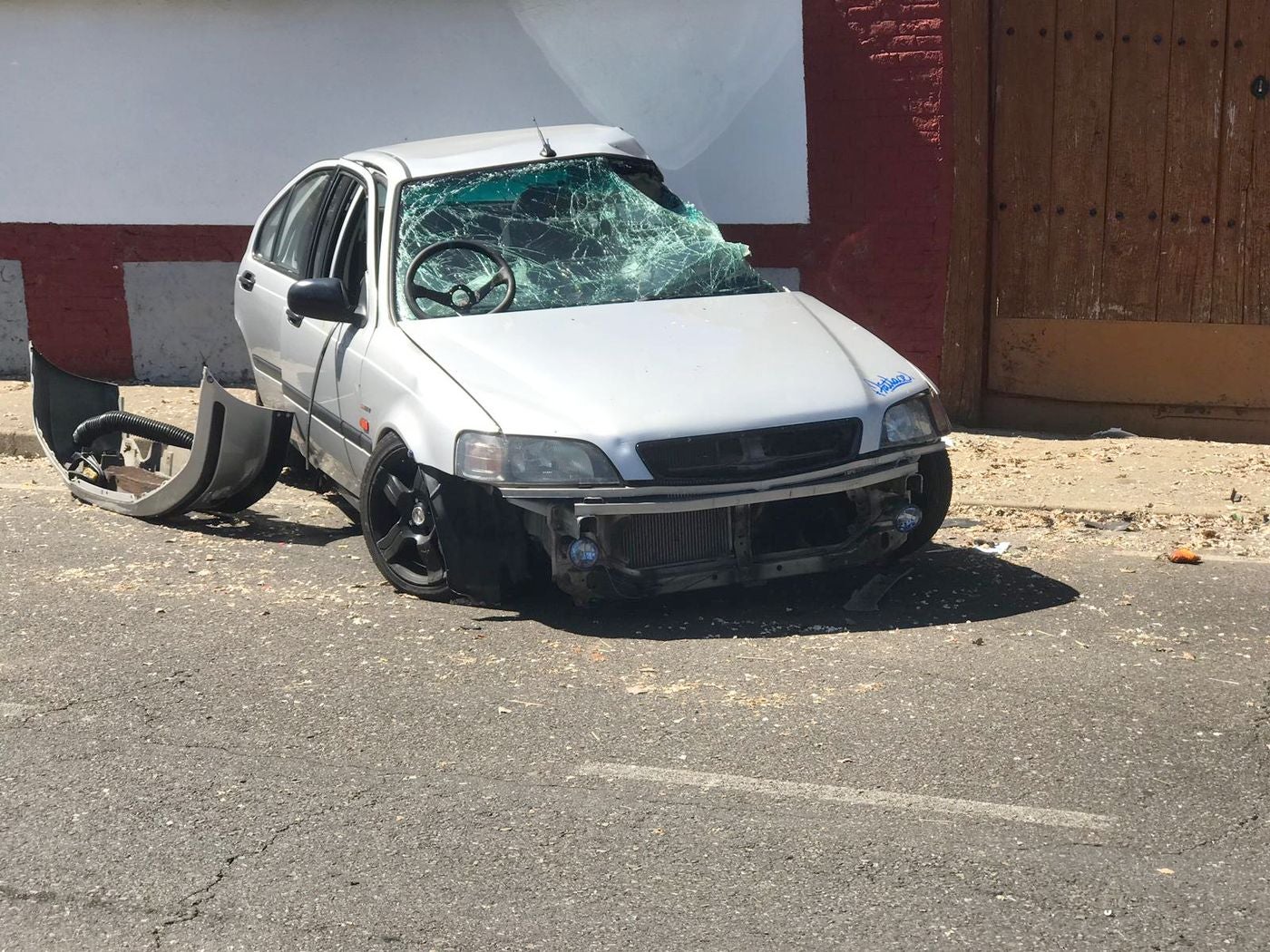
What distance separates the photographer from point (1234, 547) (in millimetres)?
6844

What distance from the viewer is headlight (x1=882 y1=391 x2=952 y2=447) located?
578cm

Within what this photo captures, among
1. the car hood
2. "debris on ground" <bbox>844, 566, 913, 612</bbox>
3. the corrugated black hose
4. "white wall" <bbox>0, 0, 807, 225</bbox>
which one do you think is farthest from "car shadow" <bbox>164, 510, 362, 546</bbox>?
"white wall" <bbox>0, 0, 807, 225</bbox>

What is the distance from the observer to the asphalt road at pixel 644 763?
145 inches

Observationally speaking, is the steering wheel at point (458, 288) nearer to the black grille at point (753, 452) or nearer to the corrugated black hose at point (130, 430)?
the black grille at point (753, 452)

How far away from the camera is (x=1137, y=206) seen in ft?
29.7

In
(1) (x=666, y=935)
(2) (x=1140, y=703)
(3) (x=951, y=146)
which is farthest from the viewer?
(3) (x=951, y=146)

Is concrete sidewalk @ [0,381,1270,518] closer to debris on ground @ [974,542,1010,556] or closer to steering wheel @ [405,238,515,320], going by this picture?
debris on ground @ [974,542,1010,556]

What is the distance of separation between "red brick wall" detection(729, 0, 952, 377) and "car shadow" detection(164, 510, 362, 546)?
3.69 m

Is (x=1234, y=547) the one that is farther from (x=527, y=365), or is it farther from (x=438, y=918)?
(x=438, y=918)

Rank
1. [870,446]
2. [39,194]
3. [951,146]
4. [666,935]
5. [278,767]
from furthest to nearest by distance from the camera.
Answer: [39,194], [951,146], [870,446], [278,767], [666,935]

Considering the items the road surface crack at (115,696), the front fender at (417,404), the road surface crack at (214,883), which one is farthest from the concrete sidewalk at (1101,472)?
the road surface crack at (214,883)

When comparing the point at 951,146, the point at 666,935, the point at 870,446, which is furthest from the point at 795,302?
the point at 666,935

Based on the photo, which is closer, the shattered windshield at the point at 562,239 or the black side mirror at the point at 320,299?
the black side mirror at the point at 320,299

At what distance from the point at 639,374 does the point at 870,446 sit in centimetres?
88
